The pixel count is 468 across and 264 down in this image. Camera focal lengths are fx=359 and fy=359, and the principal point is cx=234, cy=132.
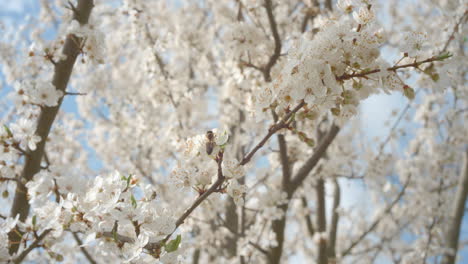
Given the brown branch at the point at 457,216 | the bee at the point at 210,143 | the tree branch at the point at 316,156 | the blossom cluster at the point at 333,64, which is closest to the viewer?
the blossom cluster at the point at 333,64

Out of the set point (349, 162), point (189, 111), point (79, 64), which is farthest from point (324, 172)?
point (79, 64)

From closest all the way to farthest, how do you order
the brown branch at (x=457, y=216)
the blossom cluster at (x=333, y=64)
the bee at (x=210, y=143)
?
the blossom cluster at (x=333, y=64) < the bee at (x=210, y=143) < the brown branch at (x=457, y=216)

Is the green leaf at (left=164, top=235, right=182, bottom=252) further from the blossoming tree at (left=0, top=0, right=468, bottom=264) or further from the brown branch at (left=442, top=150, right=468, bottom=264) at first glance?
the brown branch at (left=442, top=150, right=468, bottom=264)

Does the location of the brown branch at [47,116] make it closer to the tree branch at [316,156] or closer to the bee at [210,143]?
the bee at [210,143]

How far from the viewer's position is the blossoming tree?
1.44m

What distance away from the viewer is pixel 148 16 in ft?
13.7

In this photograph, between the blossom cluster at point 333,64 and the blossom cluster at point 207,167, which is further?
the blossom cluster at point 207,167

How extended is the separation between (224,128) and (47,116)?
4.82ft

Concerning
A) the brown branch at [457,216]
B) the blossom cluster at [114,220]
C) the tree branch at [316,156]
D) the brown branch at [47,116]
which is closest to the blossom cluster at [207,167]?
the blossom cluster at [114,220]

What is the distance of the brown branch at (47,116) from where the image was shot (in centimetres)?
229

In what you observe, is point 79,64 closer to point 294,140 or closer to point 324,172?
point 294,140

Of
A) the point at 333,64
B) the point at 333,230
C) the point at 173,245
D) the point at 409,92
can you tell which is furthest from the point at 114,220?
the point at 333,230

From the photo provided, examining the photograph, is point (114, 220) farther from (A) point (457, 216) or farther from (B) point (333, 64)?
(A) point (457, 216)

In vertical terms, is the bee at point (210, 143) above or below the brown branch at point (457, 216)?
below
